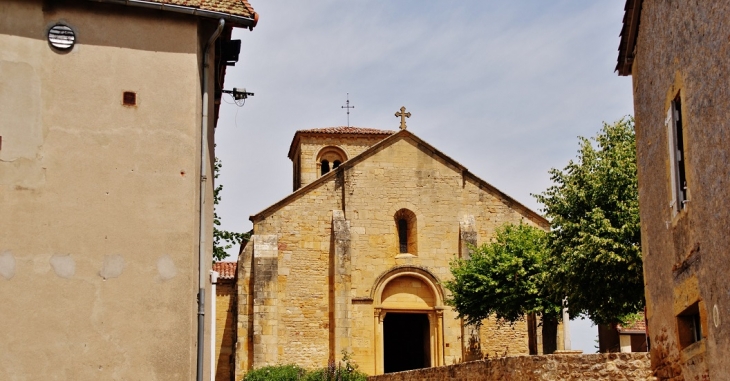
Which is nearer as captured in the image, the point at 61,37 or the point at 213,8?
the point at 61,37

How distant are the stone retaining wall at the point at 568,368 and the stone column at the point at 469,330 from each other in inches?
592

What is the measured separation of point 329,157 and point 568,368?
32163 mm

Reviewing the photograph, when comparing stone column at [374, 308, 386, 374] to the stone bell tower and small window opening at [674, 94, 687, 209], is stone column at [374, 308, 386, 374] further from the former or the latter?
small window opening at [674, 94, 687, 209]

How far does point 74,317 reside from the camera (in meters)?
13.9

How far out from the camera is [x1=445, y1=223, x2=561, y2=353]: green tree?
31.6m

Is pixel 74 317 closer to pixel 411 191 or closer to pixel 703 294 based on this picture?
pixel 703 294

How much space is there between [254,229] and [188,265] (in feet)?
69.5

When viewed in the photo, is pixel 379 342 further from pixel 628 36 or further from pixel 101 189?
pixel 101 189

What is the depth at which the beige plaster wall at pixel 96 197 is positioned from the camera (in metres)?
13.8

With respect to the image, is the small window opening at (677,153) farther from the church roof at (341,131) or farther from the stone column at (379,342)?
the church roof at (341,131)

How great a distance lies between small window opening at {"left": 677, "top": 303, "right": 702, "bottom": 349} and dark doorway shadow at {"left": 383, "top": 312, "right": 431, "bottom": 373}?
88.0 ft

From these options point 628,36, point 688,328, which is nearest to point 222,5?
point 628,36

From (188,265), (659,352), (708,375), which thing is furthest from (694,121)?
(188,265)

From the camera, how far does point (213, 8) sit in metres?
15.4
